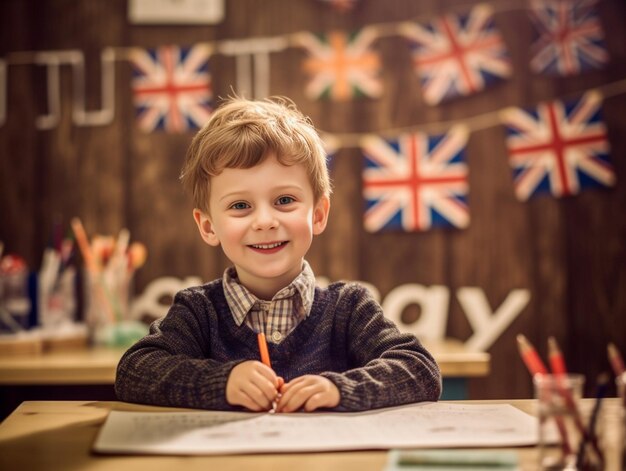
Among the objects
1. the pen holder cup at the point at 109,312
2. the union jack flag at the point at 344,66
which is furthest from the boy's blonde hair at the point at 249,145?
the union jack flag at the point at 344,66

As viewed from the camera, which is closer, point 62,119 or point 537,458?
point 537,458

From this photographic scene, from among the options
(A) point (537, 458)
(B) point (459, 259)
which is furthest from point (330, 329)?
(B) point (459, 259)

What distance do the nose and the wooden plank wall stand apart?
45.1 inches

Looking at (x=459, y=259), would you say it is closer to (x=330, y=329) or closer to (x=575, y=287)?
(x=575, y=287)

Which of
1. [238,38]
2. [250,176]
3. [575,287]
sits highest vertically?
[238,38]

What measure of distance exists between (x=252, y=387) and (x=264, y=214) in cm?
26

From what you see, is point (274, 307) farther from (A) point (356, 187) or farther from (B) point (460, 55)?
(B) point (460, 55)

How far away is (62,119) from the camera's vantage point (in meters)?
2.18

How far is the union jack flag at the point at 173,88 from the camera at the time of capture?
A: 2.17 m

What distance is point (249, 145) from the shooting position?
1.02 metres

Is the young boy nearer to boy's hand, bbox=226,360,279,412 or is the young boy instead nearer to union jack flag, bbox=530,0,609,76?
boy's hand, bbox=226,360,279,412

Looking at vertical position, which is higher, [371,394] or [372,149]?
[372,149]

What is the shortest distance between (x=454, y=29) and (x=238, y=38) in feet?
1.97

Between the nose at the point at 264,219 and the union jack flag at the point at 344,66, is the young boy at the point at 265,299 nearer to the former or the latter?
the nose at the point at 264,219
